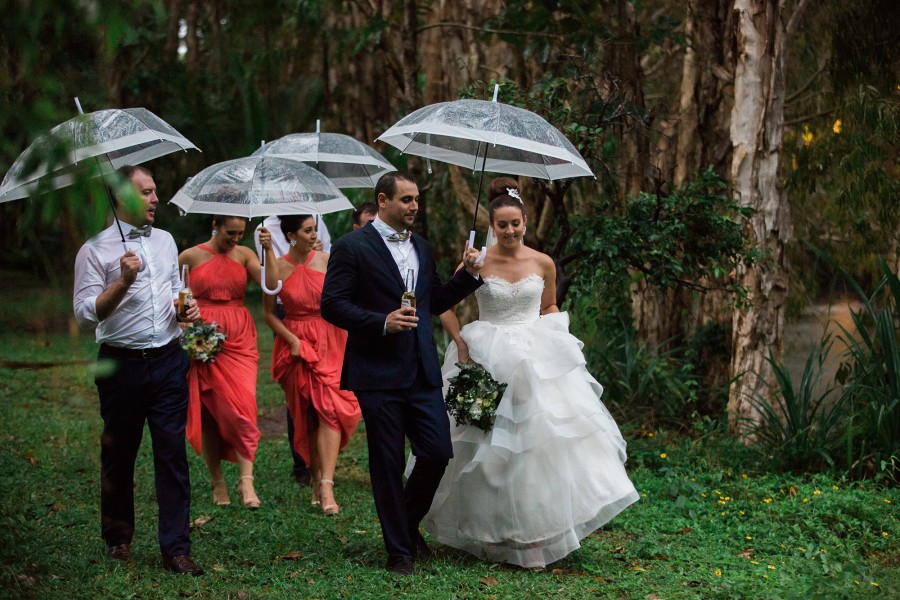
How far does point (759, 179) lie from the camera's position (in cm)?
984

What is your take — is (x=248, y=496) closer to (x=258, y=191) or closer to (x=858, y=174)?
(x=258, y=191)

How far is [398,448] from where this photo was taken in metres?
5.93

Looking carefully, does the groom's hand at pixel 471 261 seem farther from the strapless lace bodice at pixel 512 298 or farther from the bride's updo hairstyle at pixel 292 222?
the bride's updo hairstyle at pixel 292 222

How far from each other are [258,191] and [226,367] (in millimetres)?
1358

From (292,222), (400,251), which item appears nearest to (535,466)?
(400,251)

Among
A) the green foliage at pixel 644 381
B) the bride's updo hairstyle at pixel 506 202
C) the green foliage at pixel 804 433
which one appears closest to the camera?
the bride's updo hairstyle at pixel 506 202

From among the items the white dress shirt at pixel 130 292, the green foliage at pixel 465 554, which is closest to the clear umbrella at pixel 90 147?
the white dress shirt at pixel 130 292

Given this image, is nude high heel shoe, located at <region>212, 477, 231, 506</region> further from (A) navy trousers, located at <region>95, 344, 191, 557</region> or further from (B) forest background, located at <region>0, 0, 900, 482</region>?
(B) forest background, located at <region>0, 0, 900, 482</region>

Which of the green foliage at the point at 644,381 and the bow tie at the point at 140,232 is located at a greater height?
the bow tie at the point at 140,232

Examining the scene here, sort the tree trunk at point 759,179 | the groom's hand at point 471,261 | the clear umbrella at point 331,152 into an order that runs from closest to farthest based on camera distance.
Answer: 1. the groom's hand at point 471,261
2. the clear umbrella at point 331,152
3. the tree trunk at point 759,179

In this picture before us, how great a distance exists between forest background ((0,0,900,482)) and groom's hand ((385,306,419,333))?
5.74 ft

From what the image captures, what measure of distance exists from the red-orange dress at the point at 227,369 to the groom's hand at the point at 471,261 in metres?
A: 2.43

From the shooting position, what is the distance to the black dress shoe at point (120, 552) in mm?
6016

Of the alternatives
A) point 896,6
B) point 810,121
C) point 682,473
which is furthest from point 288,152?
point 810,121
